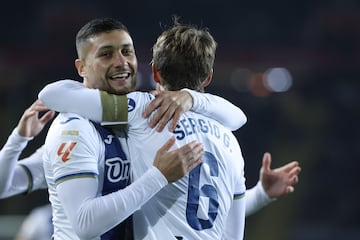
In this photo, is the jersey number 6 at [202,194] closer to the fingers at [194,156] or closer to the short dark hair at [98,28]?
the fingers at [194,156]

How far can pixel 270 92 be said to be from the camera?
36.9 feet

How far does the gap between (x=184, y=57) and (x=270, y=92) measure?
8.33 meters

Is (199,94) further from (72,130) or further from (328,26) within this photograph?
(328,26)

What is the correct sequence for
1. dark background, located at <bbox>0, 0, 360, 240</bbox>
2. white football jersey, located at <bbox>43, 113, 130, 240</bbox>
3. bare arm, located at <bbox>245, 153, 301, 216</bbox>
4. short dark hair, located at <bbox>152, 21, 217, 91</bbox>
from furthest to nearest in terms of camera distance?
dark background, located at <bbox>0, 0, 360, 240</bbox> < bare arm, located at <bbox>245, 153, 301, 216</bbox> < short dark hair, located at <bbox>152, 21, 217, 91</bbox> < white football jersey, located at <bbox>43, 113, 130, 240</bbox>

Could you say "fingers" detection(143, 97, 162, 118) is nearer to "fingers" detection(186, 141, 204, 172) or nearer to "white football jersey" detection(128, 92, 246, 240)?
"white football jersey" detection(128, 92, 246, 240)

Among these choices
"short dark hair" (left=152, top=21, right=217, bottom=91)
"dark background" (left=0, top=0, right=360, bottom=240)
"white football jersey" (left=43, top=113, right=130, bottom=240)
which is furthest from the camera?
"dark background" (left=0, top=0, right=360, bottom=240)

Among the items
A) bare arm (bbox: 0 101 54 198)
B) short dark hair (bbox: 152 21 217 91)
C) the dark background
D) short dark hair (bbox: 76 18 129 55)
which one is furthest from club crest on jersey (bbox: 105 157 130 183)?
the dark background

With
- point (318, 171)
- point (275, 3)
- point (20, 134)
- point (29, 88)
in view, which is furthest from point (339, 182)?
point (20, 134)

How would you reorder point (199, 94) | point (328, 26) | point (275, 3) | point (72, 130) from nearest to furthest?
point (72, 130) < point (199, 94) < point (328, 26) < point (275, 3)

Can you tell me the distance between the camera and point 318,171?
11172 millimetres

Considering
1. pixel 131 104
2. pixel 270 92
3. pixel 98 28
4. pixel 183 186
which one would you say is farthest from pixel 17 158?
pixel 270 92

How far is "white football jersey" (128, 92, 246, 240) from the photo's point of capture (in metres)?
2.87

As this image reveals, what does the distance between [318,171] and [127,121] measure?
8566 millimetres

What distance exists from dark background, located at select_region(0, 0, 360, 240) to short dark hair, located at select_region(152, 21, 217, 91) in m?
6.87
